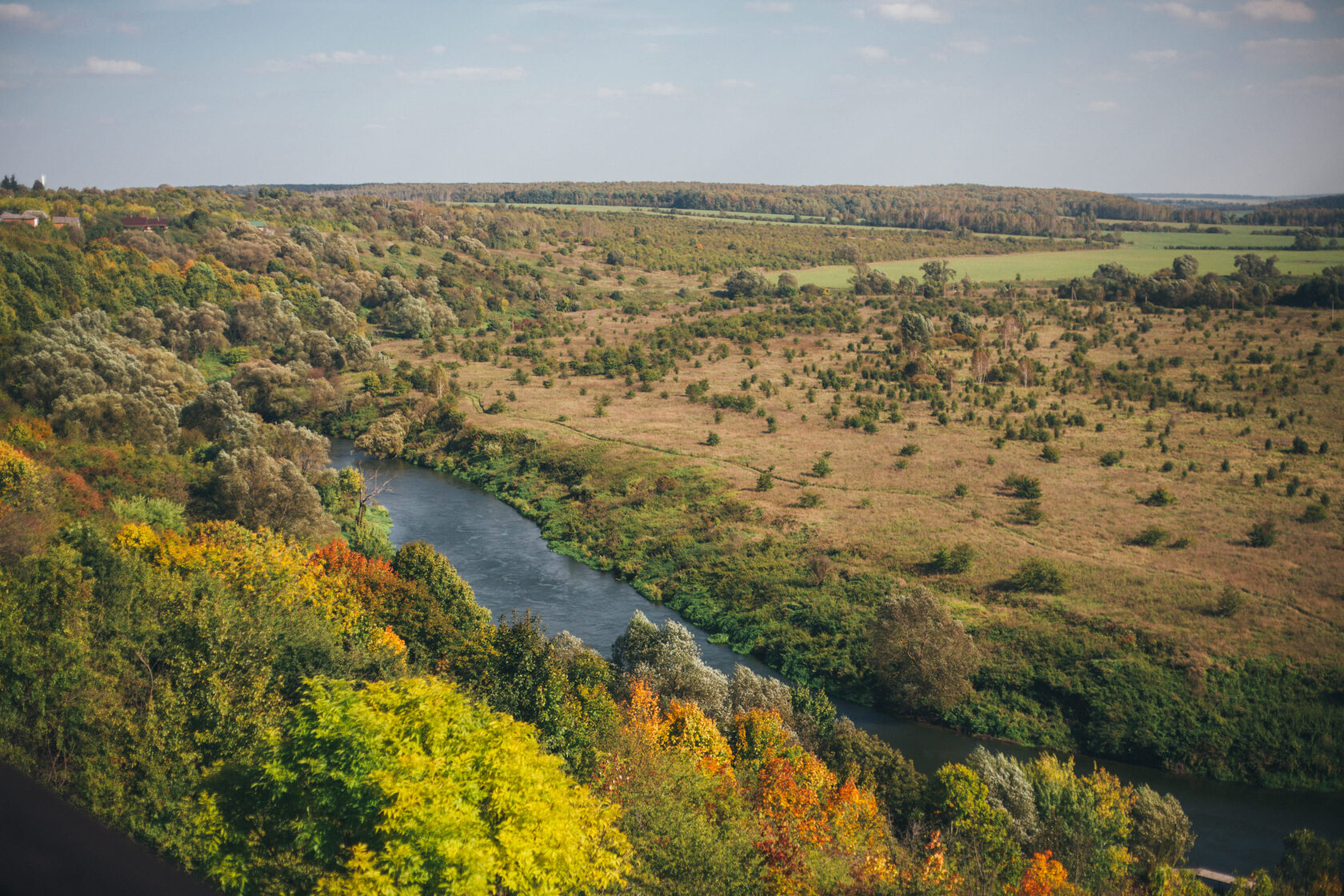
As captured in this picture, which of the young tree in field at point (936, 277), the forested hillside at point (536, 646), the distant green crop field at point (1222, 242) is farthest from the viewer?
the distant green crop field at point (1222, 242)

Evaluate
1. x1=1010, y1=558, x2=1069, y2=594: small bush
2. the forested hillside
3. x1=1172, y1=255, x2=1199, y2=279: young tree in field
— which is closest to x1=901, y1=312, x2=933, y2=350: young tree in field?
the forested hillside

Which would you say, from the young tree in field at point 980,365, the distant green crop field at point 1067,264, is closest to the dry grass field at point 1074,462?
the young tree in field at point 980,365

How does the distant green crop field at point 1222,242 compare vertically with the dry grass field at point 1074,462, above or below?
above

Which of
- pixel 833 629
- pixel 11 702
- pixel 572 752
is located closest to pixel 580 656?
pixel 572 752

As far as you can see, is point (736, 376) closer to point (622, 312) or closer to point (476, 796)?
point (622, 312)

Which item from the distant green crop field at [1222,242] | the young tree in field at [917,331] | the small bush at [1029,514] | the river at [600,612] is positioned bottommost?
the river at [600,612]

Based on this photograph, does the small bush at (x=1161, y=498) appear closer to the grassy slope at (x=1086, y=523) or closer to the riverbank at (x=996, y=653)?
the grassy slope at (x=1086, y=523)
